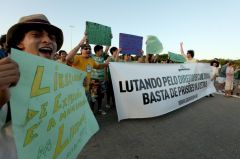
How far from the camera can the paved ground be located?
175 inches

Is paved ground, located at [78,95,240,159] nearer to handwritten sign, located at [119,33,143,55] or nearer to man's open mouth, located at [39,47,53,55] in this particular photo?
handwritten sign, located at [119,33,143,55]

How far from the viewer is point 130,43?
793cm

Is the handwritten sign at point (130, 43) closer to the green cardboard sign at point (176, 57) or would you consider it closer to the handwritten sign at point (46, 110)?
the green cardboard sign at point (176, 57)

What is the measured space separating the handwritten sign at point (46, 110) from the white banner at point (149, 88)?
459 centimetres

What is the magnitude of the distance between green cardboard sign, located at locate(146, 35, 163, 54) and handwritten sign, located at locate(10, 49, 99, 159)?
6688mm

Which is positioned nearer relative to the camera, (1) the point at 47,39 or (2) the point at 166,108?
(1) the point at 47,39

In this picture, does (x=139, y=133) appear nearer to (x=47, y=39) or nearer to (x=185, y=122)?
(x=185, y=122)

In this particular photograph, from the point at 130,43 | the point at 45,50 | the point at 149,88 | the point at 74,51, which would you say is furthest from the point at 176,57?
the point at 45,50

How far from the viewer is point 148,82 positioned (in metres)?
7.20

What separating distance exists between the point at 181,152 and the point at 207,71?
24.9 ft

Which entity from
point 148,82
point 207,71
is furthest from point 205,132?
point 207,71

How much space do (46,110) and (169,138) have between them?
430 centimetres

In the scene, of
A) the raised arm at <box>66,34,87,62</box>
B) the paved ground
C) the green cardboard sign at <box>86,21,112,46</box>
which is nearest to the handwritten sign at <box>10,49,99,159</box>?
the paved ground

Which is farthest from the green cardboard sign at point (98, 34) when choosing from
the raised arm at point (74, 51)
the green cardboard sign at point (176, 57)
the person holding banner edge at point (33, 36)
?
the person holding banner edge at point (33, 36)
